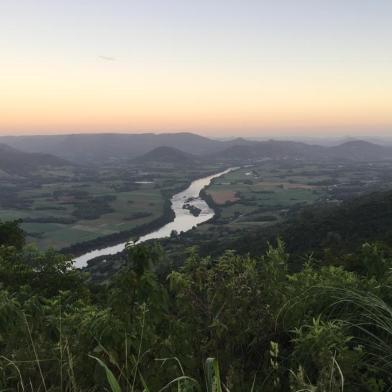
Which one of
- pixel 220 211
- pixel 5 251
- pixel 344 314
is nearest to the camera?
pixel 344 314

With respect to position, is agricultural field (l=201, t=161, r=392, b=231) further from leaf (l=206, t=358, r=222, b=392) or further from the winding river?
leaf (l=206, t=358, r=222, b=392)

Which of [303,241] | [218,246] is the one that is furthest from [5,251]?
[218,246]

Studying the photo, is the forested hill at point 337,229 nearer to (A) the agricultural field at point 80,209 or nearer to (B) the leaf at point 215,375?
(B) the leaf at point 215,375

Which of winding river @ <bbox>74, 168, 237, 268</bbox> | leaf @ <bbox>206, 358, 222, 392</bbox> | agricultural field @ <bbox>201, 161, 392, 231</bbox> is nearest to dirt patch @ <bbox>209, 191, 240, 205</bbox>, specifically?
agricultural field @ <bbox>201, 161, 392, 231</bbox>

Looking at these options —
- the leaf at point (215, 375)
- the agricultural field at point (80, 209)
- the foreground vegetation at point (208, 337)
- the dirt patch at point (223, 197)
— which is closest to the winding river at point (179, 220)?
the dirt patch at point (223, 197)

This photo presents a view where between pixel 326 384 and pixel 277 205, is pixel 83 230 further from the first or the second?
pixel 326 384

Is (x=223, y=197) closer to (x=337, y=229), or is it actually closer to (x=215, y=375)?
(x=337, y=229)
